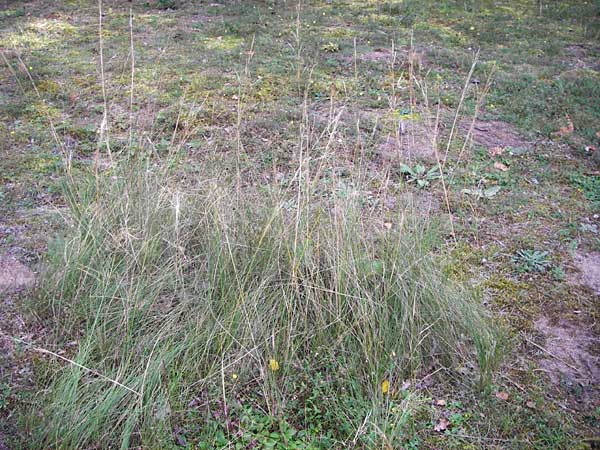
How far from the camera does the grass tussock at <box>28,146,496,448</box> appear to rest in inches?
94.9

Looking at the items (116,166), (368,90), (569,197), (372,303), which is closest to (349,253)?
(372,303)

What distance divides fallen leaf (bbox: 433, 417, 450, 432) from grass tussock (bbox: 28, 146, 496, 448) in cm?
22

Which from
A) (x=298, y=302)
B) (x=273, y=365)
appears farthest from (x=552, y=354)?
(x=273, y=365)

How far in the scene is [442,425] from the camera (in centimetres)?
248

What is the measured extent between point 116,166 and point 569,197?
3.20 m

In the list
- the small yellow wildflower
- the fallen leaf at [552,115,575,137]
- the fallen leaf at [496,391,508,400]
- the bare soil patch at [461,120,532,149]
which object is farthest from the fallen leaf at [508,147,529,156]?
the small yellow wildflower

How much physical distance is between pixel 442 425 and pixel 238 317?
1.02 m

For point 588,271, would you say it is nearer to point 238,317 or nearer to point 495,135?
→ point 495,135

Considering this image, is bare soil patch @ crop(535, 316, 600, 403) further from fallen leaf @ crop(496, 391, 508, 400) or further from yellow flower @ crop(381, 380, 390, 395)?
yellow flower @ crop(381, 380, 390, 395)

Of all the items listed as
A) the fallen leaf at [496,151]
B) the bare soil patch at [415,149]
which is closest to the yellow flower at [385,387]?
the bare soil patch at [415,149]

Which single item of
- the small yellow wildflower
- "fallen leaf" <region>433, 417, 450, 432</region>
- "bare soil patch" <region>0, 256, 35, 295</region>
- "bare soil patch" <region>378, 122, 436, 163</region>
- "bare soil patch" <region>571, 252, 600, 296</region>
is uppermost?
"bare soil patch" <region>0, 256, 35, 295</region>

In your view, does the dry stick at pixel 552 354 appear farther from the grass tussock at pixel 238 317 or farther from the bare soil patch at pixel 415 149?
the bare soil patch at pixel 415 149

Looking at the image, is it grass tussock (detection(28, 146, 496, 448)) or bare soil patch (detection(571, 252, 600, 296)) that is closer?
grass tussock (detection(28, 146, 496, 448))

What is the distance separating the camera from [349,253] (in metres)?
2.80
